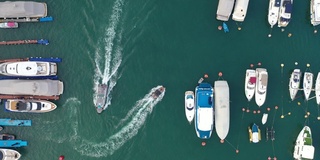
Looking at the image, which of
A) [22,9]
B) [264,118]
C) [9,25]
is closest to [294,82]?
[264,118]

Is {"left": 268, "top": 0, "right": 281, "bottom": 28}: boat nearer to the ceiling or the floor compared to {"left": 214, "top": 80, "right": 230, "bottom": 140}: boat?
nearer to the ceiling

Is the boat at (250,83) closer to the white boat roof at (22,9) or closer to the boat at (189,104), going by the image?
the boat at (189,104)

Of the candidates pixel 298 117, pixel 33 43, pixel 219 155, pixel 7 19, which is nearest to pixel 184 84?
pixel 219 155

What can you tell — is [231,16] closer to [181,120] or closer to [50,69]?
[181,120]

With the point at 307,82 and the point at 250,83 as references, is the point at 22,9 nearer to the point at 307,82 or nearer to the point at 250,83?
the point at 250,83

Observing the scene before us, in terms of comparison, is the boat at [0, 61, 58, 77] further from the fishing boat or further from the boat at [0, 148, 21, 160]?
the fishing boat

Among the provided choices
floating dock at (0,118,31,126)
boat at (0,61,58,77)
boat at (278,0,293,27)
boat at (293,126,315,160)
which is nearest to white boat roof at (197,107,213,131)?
boat at (293,126,315,160)
